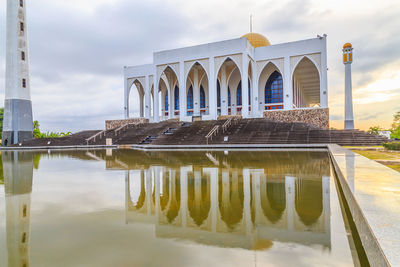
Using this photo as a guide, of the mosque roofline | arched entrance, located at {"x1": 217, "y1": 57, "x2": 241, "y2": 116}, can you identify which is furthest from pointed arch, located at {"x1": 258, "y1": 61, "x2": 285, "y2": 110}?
arched entrance, located at {"x1": 217, "y1": 57, "x2": 241, "y2": 116}

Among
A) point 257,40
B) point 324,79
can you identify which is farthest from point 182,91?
point 324,79

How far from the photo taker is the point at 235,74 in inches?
1377

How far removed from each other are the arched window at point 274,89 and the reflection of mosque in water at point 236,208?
27.6 metres

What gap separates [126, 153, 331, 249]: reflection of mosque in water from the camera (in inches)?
104

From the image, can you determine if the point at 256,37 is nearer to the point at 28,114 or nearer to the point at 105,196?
the point at 28,114

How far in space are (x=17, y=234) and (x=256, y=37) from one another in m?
35.9

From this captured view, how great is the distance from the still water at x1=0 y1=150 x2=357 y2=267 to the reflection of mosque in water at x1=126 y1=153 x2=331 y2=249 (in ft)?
0.04

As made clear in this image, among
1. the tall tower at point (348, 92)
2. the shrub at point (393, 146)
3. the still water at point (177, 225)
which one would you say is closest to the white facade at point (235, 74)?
the tall tower at point (348, 92)

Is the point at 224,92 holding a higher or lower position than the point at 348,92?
higher

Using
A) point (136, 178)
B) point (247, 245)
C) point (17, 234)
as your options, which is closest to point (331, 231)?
point (247, 245)

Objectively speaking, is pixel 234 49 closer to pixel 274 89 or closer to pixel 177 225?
pixel 274 89

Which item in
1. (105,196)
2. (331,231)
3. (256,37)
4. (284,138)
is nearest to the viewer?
(331,231)

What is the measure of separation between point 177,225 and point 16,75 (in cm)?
3277

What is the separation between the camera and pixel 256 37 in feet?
114
